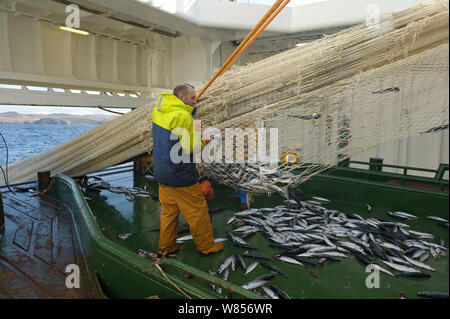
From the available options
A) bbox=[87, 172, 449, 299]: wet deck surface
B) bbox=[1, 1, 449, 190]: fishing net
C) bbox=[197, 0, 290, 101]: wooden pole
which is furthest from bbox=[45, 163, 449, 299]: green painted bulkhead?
bbox=[197, 0, 290, 101]: wooden pole

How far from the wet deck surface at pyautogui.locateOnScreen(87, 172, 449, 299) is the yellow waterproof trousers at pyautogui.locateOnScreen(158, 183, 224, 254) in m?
0.19

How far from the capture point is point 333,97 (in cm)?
279

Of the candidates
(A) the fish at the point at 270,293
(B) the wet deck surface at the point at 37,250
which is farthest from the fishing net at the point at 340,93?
(B) the wet deck surface at the point at 37,250

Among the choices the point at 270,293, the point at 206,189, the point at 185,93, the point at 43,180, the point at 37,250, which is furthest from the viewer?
the point at 43,180

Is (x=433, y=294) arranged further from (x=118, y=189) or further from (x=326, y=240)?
(x=118, y=189)

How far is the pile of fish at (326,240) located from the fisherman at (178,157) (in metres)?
0.68

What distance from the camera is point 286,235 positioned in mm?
3627

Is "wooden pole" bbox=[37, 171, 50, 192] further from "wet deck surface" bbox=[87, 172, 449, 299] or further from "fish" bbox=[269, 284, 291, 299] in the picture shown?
"fish" bbox=[269, 284, 291, 299]

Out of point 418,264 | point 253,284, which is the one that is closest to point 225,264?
point 253,284

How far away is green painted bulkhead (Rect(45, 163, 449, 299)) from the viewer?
2158 mm

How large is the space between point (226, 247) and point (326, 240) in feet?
4.04

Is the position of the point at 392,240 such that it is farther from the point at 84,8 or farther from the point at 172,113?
the point at 84,8
